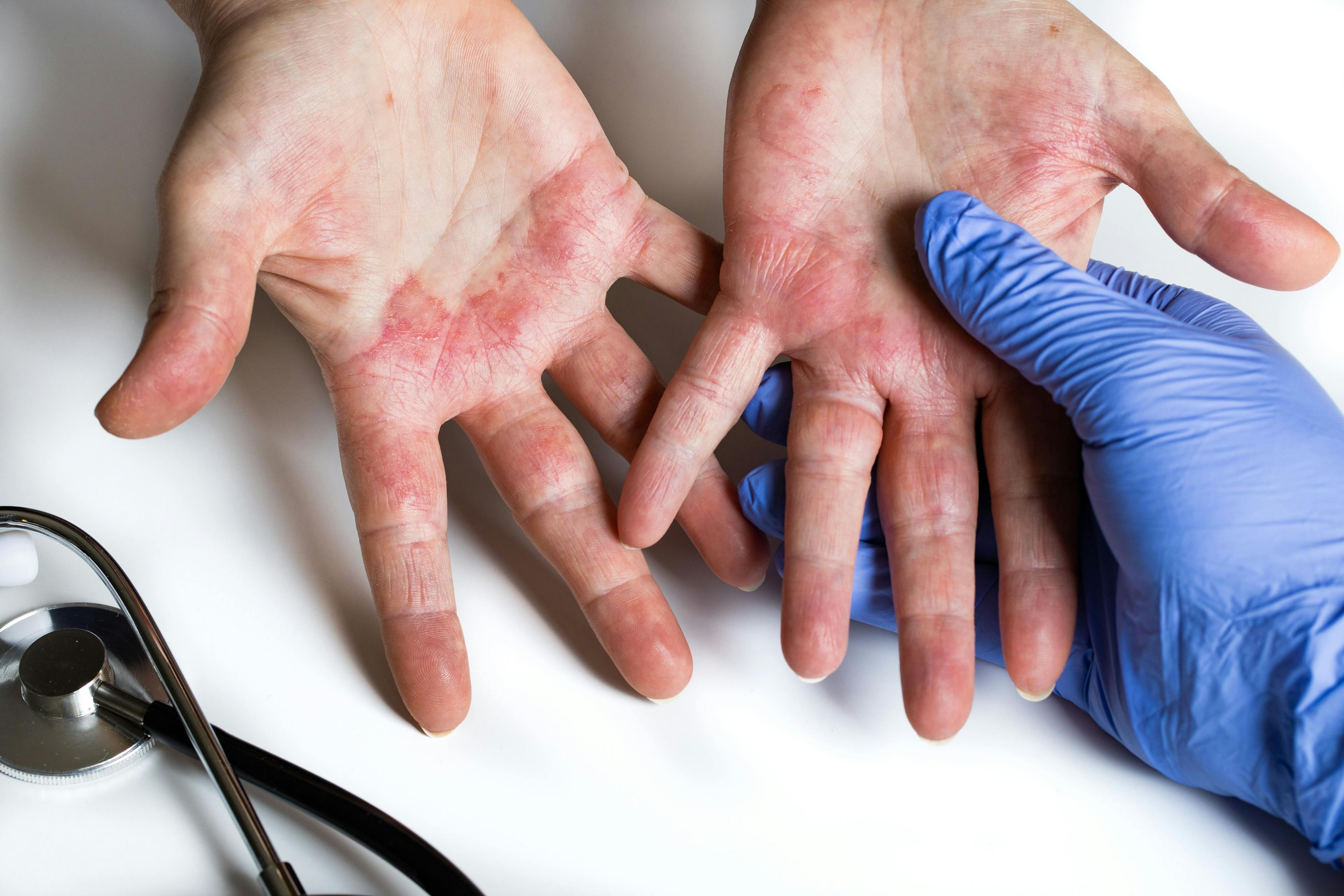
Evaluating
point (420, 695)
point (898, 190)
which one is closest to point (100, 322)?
point (420, 695)

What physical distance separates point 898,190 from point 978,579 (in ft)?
1.91

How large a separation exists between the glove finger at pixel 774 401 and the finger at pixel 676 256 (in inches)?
6.3

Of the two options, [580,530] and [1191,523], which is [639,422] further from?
[1191,523]

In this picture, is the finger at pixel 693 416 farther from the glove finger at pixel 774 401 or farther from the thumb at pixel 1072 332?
the thumb at pixel 1072 332

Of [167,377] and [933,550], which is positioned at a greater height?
[167,377]

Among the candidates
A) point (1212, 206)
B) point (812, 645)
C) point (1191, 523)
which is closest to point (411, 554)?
point (812, 645)

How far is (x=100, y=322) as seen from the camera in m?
1.46

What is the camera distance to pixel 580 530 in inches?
48.8

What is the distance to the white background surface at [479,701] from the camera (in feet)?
3.36

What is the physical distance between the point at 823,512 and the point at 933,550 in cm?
15

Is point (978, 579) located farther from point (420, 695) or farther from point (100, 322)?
point (100, 322)

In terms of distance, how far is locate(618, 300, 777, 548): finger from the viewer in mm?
1201

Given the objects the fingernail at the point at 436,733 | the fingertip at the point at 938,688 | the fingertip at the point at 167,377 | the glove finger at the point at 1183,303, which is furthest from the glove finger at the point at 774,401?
the fingertip at the point at 167,377

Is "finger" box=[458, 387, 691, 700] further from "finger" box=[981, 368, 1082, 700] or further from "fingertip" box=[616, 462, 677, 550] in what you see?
"finger" box=[981, 368, 1082, 700]
